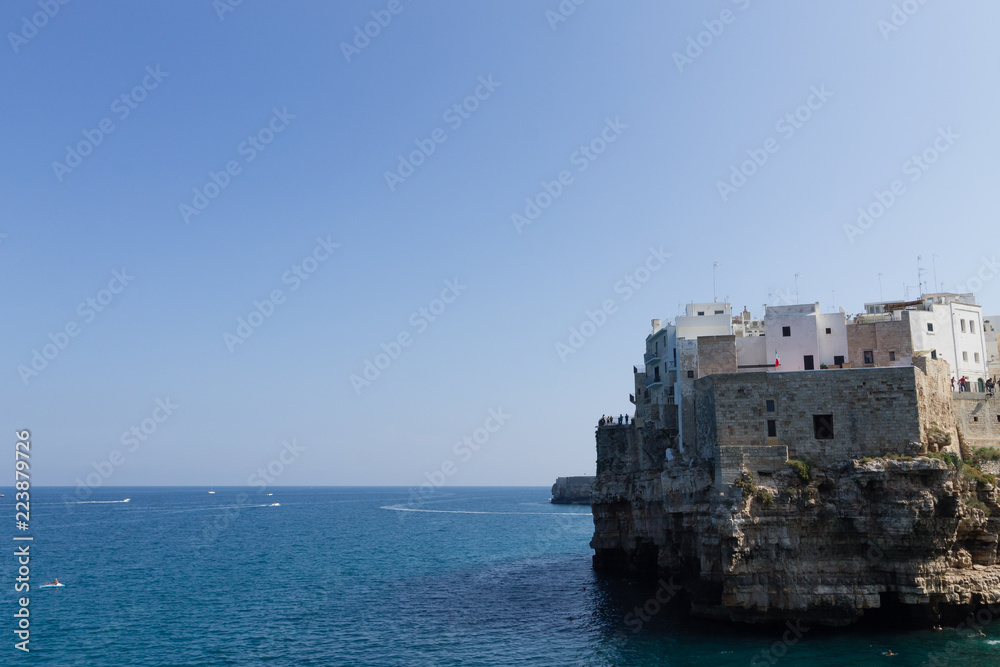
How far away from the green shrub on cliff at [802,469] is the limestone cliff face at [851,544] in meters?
0.15

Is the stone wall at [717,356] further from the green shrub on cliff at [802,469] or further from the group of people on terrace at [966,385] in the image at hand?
the group of people on terrace at [966,385]

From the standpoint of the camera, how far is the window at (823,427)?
38688 millimetres

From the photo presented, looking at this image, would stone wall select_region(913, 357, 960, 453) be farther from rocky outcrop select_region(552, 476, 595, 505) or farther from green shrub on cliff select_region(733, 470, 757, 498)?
rocky outcrop select_region(552, 476, 595, 505)

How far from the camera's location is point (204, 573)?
199ft

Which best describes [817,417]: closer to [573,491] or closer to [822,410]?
[822,410]

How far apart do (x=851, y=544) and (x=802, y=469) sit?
4.48m

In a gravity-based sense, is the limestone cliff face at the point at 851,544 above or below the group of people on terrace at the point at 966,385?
below

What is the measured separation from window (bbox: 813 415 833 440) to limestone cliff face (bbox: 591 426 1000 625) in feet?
5.41

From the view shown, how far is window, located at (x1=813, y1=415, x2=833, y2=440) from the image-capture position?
3869 centimetres

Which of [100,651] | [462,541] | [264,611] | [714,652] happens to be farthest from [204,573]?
[714,652]

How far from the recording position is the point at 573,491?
602ft

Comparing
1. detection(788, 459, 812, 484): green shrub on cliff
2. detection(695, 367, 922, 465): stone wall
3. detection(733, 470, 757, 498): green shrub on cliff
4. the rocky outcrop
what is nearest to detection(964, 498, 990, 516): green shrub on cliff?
detection(695, 367, 922, 465): stone wall

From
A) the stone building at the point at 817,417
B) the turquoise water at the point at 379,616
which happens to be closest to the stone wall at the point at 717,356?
the stone building at the point at 817,417

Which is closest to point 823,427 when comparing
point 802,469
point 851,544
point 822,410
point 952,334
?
point 822,410
